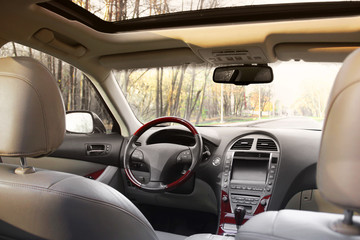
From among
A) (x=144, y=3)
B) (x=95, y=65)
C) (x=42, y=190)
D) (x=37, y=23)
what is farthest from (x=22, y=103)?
(x=95, y=65)

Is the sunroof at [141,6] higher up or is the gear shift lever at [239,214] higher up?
the sunroof at [141,6]

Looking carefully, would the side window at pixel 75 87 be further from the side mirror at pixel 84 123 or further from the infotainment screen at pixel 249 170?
the infotainment screen at pixel 249 170

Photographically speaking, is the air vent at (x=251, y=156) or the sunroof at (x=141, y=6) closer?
the sunroof at (x=141, y=6)

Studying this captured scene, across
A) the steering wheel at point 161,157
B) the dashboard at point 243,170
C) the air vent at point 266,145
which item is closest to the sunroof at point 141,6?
the steering wheel at point 161,157

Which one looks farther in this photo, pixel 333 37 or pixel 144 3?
pixel 144 3

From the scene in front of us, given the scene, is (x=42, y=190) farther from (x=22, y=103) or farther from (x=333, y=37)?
(x=333, y=37)

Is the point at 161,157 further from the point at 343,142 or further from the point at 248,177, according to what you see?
the point at 343,142

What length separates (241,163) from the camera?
10.2ft

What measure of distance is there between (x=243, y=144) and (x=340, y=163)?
7.37ft

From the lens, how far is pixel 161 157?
122 inches

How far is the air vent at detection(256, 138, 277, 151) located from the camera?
3064 millimetres

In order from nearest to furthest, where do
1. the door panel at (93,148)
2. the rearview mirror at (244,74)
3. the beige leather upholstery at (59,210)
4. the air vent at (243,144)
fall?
the beige leather upholstery at (59,210)
the rearview mirror at (244,74)
the air vent at (243,144)
the door panel at (93,148)

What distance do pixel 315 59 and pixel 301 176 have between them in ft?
3.05

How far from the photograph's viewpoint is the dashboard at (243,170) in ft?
9.65
